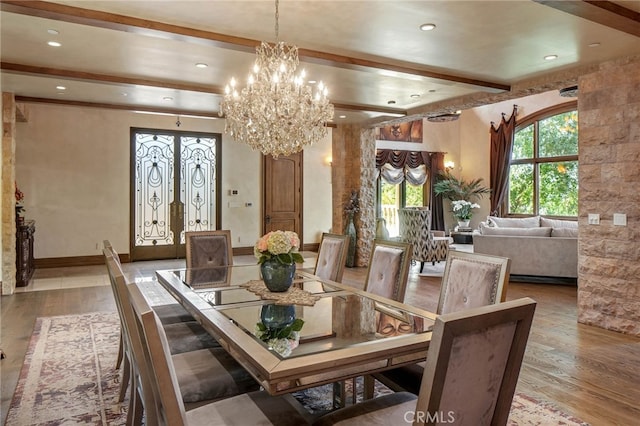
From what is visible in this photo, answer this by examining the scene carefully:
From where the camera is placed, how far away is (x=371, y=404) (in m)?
1.69

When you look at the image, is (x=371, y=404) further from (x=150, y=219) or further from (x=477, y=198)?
(x=477, y=198)

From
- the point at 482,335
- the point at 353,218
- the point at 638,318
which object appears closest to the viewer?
the point at 482,335

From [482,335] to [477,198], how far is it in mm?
11582

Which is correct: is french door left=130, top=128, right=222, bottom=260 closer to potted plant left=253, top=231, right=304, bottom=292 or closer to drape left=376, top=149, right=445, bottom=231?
drape left=376, top=149, right=445, bottom=231

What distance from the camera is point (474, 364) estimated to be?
1207 millimetres

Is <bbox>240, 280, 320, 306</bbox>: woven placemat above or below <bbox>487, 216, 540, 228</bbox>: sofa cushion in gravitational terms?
below

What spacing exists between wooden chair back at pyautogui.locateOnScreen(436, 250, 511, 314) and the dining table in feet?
0.85

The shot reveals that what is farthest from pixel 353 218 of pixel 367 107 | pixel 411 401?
pixel 411 401

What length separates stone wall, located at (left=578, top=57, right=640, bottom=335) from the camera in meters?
4.02

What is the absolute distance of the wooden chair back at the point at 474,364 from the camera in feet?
3.65

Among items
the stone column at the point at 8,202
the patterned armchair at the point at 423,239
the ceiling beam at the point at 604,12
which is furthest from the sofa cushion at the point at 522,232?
the stone column at the point at 8,202

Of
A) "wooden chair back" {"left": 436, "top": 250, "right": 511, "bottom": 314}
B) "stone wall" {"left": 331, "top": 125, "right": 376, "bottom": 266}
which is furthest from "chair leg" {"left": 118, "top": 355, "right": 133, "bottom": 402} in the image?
"stone wall" {"left": 331, "top": 125, "right": 376, "bottom": 266}

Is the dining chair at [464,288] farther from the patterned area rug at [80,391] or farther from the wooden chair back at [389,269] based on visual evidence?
the patterned area rug at [80,391]

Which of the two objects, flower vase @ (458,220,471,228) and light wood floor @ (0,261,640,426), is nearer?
light wood floor @ (0,261,640,426)
